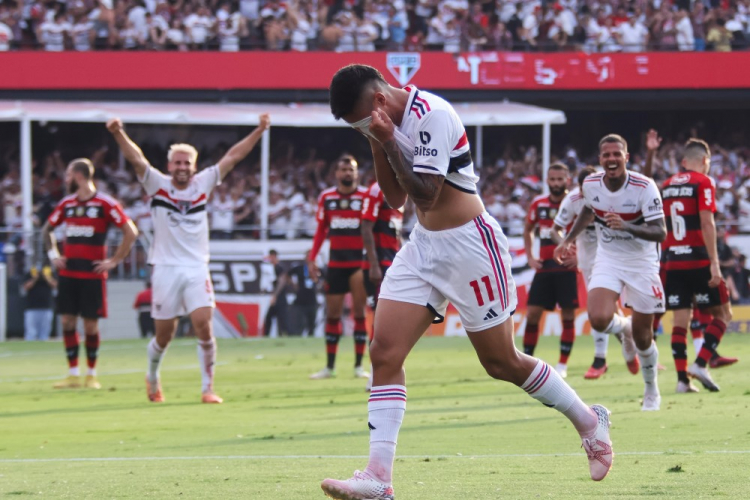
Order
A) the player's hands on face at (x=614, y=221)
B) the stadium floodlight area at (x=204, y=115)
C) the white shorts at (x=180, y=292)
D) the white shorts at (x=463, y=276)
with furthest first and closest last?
the stadium floodlight area at (x=204, y=115), the white shorts at (x=180, y=292), the player's hands on face at (x=614, y=221), the white shorts at (x=463, y=276)

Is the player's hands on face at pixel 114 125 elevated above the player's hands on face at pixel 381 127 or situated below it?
above

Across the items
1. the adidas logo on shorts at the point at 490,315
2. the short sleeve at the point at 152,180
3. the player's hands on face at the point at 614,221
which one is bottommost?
the adidas logo on shorts at the point at 490,315

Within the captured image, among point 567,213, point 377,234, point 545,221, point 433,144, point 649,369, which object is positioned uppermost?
point 433,144

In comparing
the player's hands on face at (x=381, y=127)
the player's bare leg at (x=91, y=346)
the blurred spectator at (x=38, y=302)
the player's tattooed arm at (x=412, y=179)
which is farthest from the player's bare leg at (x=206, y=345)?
the blurred spectator at (x=38, y=302)

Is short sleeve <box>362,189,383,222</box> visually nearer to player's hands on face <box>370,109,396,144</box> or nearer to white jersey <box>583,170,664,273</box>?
white jersey <box>583,170,664,273</box>

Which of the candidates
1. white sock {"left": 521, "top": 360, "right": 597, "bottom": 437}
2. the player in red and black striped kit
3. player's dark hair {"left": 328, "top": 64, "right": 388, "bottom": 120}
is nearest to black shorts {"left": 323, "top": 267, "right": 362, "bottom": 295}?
the player in red and black striped kit

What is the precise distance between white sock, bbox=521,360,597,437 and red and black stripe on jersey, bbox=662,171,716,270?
6.34 meters

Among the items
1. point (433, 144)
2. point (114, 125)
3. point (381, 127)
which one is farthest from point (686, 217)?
point (381, 127)

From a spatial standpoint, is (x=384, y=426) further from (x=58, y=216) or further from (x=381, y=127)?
(x=58, y=216)

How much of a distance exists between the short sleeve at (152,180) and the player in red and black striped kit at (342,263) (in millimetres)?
3294

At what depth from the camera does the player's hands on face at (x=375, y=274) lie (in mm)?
13648

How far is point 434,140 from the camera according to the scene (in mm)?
5879

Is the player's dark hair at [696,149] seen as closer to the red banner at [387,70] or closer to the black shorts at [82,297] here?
the black shorts at [82,297]

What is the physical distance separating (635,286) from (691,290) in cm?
209
